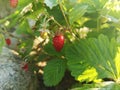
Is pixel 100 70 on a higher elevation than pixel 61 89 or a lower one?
higher

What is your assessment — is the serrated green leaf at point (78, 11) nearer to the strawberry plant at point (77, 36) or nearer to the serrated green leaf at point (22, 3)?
the strawberry plant at point (77, 36)

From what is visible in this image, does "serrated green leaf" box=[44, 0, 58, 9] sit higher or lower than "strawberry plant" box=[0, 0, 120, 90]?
higher

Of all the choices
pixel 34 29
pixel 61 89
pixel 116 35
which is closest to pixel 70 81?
pixel 61 89

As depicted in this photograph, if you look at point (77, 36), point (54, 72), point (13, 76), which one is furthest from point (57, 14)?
point (13, 76)

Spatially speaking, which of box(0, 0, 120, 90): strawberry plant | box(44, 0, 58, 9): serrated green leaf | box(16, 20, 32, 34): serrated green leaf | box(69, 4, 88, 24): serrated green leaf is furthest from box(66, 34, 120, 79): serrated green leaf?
box(16, 20, 32, 34): serrated green leaf

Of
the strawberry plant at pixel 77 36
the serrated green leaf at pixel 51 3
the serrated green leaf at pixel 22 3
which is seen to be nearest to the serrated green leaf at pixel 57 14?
the strawberry plant at pixel 77 36

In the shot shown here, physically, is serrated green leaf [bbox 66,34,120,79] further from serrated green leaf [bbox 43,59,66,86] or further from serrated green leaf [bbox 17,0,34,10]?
serrated green leaf [bbox 17,0,34,10]

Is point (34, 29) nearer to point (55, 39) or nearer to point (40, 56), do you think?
point (40, 56)
